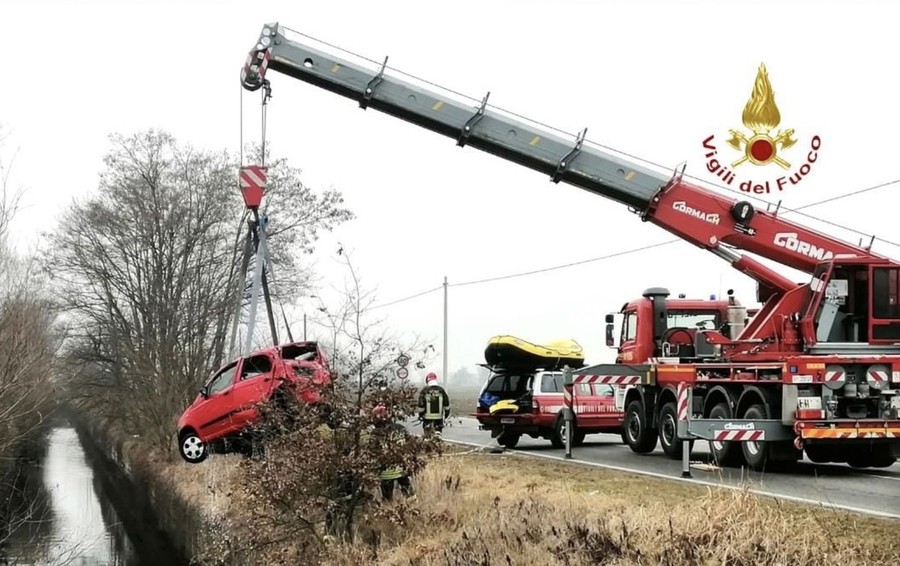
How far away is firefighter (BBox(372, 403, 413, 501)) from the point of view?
10.7 metres

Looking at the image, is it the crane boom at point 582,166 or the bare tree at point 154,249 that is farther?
the bare tree at point 154,249

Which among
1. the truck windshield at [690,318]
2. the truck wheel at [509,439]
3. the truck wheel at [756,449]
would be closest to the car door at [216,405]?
the truck wheel at [509,439]

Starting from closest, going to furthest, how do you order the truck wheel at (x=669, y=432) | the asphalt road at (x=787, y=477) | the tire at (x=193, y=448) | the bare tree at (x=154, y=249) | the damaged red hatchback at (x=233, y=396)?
1. the asphalt road at (x=787, y=477)
2. the truck wheel at (x=669, y=432)
3. the damaged red hatchback at (x=233, y=396)
4. the tire at (x=193, y=448)
5. the bare tree at (x=154, y=249)

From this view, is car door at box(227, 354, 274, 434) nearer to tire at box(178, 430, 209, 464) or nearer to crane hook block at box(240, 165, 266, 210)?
tire at box(178, 430, 209, 464)

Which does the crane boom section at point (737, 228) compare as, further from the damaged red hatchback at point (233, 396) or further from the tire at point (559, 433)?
the damaged red hatchback at point (233, 396)

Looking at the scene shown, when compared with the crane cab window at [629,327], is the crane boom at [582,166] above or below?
above

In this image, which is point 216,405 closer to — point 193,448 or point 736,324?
point 193,448

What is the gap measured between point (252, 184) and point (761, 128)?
8.28m

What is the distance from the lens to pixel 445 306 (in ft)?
161

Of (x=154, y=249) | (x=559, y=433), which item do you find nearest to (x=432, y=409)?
(x=559, y=433)

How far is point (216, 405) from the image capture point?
54.4 feet

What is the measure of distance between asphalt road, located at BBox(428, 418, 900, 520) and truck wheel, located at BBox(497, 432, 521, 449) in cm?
31

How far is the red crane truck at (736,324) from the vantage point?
12.9 metres

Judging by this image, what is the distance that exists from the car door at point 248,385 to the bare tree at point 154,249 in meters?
16.5
